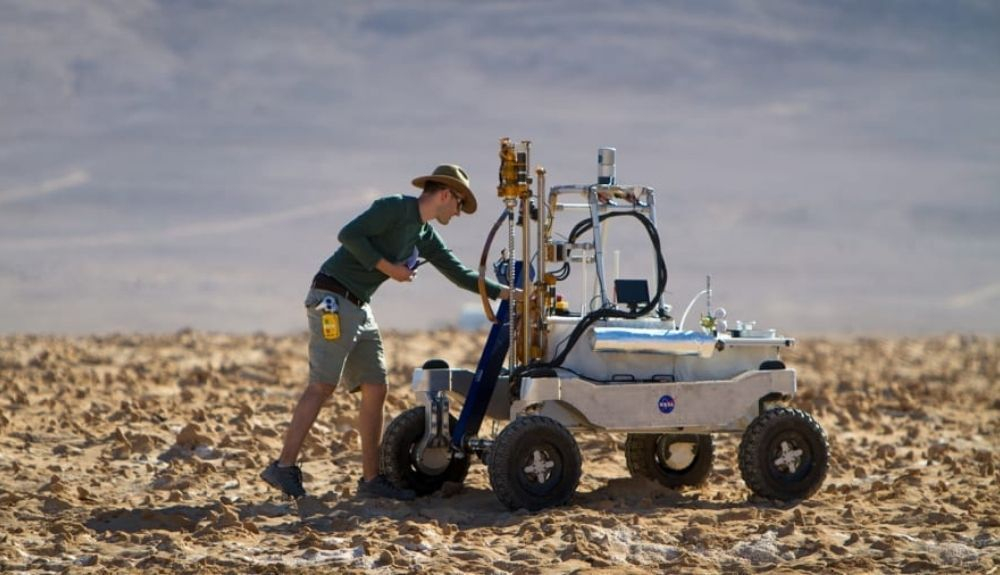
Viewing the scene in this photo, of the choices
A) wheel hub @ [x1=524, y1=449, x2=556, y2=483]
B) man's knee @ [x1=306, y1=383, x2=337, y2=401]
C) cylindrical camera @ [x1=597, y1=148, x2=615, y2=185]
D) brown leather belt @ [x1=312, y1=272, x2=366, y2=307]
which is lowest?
wheel hub @ [x1=524, y1=449, x2=556, y2=483]

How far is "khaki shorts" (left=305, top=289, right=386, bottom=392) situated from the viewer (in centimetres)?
925

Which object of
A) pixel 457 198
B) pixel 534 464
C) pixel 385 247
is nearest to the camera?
pixel 534 464

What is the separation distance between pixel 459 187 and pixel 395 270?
67 centimetres

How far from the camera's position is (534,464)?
9000 millimetres

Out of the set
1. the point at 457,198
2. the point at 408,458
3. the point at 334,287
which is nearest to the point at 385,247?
the point at 334,287

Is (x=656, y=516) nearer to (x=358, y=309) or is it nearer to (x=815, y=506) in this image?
(x=815, y=506)

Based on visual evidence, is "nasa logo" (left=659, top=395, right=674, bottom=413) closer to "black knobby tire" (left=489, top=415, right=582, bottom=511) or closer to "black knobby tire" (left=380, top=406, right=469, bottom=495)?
"black knobby tire" (left=489, top=415, right=582, bottom=511)

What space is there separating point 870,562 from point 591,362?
225 cm

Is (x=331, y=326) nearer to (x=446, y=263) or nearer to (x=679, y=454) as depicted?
(x=446, y=263)

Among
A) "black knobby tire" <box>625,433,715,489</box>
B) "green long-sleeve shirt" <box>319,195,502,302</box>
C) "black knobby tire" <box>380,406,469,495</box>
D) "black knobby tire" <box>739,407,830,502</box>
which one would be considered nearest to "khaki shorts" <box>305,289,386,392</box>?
"green long-sleeve shirt" <box>319,195,502,302</box>

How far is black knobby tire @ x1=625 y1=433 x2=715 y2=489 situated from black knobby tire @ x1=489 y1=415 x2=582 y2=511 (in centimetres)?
131

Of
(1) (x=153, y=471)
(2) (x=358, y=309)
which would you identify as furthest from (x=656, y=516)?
(1) (x=153, y=471)

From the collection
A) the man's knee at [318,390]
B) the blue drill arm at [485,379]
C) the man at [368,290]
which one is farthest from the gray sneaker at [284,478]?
the blue drill arm at [485,379]

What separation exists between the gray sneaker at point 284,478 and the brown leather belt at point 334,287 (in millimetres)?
1059
